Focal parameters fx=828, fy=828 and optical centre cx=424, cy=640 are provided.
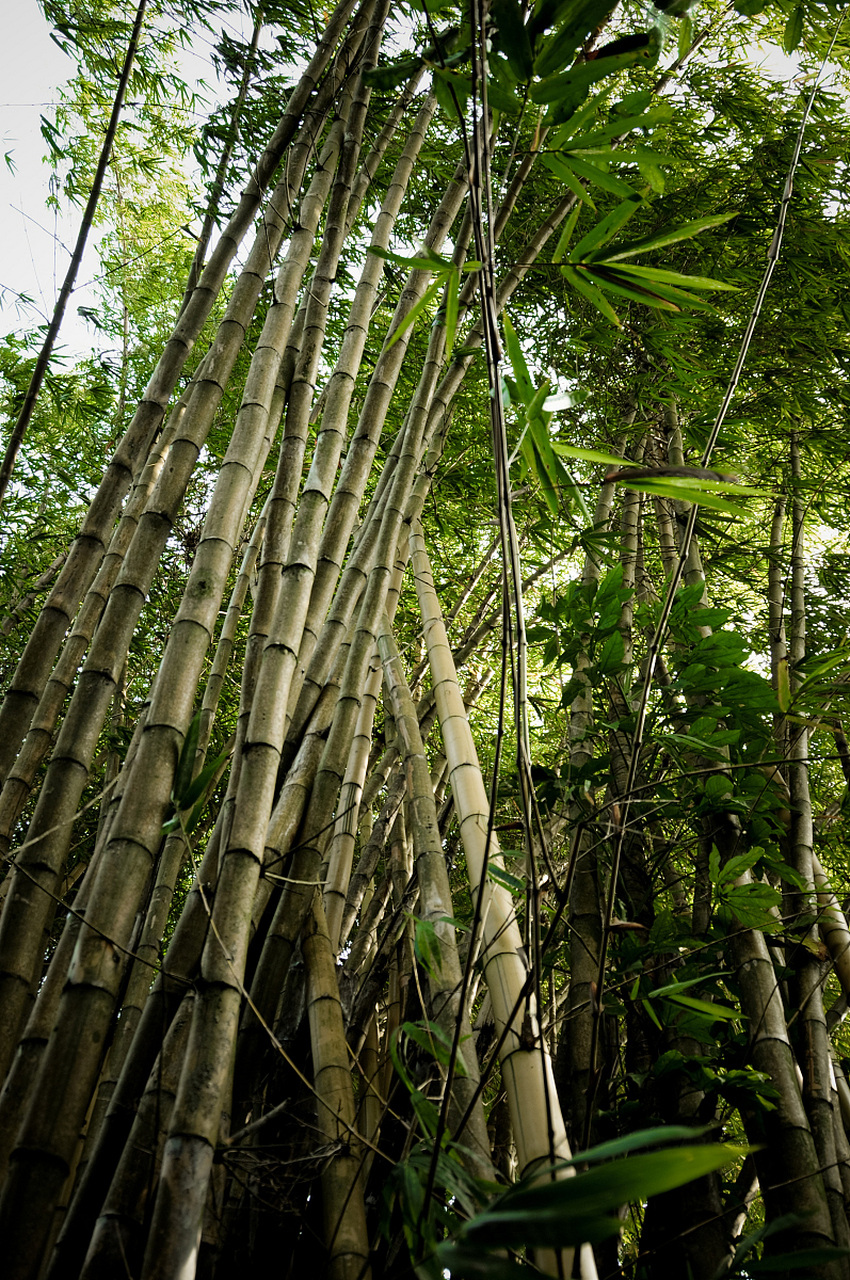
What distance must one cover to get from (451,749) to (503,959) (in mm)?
469

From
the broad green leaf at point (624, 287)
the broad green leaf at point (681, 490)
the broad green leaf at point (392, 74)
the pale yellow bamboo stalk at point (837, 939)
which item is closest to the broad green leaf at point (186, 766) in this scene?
the broad green leaf at point (681, 490)

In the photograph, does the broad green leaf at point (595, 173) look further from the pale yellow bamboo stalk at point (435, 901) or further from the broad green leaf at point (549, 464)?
the pale yellow bamboo stalk at point (435, 901)

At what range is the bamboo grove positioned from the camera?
2.97 feet

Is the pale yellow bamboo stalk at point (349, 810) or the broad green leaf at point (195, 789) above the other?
the pale yellow bamboo stalk at point (349, 810)

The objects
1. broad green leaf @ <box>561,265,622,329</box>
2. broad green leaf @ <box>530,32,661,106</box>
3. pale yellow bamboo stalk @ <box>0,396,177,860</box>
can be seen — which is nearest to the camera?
broad green leaf @ <box>530,32,661,106</box>

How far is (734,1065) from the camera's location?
1.58 m

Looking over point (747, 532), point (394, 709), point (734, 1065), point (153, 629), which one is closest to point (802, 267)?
point (747, 532)

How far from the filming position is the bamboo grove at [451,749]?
0.90 meters

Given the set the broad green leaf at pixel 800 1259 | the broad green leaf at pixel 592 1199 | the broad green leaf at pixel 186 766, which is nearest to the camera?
the broad green leaf at pixel 592 1199

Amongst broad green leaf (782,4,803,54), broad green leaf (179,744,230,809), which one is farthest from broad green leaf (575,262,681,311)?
broad green leaf (179,744,230,809)

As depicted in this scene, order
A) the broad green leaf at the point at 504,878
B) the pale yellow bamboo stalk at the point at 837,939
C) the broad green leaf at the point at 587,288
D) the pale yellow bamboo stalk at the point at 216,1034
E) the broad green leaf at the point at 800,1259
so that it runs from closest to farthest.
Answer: the broad green leaf at the point at 800,1259
the pale yellow bamboo stalk at the point at 216,1034
the broad green leaf at the point at 587,288
the broad green leaf at the point at 504,878
the pale yellow bamboo stalk at the point at 837,939

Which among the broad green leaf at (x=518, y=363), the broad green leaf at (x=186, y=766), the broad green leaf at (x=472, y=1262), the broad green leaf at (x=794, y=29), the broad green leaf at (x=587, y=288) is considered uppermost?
Answer: the broad green leaf at (x=794, y=29)

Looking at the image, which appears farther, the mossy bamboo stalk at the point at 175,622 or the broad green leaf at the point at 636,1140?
the mossy bamboo stalk at the point at 175,622

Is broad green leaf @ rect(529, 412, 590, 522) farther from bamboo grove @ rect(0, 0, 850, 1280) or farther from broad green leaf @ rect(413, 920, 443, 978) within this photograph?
broad green leaf @ rect(413, 920, 443, 978)
